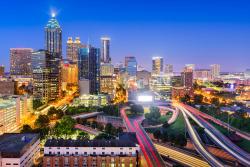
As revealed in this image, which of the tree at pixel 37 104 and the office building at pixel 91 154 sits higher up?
the tree at pixel 37 104

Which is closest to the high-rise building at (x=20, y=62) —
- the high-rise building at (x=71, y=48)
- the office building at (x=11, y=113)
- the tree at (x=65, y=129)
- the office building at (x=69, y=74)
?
the office building at (x=69, y=74)

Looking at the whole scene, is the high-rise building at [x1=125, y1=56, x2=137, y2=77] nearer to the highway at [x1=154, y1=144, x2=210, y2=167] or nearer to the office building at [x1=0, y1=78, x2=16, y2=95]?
the office building at [x1=0, y1=78, x2=16, y2=95]

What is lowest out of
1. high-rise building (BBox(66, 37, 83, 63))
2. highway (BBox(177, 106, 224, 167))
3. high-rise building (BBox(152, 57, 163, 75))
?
highway (BBox(177, 106, 224, 167))

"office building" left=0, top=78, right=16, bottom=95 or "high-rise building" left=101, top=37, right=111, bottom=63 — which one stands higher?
"high-rise building" left=101, top=37, right=111, bottom=63

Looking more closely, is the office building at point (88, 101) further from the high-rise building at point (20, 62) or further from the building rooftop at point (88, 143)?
the high-rise building at point (20, 62)

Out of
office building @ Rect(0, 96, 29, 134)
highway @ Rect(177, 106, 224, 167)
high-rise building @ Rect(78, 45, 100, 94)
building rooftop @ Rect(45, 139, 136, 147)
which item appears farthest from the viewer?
high-rise building @ Rect(78, 45, 100, 94)

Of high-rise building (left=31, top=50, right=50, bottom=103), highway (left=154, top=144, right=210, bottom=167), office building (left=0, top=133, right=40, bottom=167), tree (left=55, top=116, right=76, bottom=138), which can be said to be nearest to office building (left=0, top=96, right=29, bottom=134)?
tree (left=55, top=116, right=76, bottom=138)

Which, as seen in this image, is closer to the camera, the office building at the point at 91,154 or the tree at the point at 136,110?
the office building at the point at 91,154
